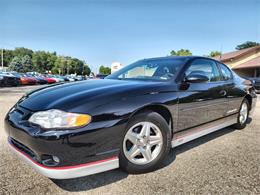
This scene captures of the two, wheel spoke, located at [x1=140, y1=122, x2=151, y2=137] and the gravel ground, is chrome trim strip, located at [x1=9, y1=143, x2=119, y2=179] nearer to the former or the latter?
the gravel ground

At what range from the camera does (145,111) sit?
2.41 m


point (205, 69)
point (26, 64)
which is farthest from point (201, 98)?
point (26, 64)

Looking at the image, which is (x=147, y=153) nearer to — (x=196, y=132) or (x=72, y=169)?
(x=72, y=169)

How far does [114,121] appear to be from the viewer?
82.3 inches

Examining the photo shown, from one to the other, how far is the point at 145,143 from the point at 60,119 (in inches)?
39.1

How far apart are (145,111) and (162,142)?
1.43 ft

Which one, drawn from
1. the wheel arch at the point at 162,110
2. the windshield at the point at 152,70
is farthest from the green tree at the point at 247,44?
the wheel arch at the point at 162,110

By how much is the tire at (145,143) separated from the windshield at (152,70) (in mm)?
733

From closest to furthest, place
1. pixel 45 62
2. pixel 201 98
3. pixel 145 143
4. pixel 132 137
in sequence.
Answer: pixel 132 137 < pixel 145 143 < pixel 201 98 < pixel 45 62

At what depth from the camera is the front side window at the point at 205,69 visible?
3167 millimetres

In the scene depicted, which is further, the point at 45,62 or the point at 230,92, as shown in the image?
the point at 45,62

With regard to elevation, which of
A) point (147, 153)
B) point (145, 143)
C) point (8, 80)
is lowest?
point (147, 153)

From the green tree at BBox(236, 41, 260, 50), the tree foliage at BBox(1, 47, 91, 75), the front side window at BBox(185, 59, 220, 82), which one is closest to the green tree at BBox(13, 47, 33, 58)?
the tree foliage at BBox(1, 47, 91, 75)

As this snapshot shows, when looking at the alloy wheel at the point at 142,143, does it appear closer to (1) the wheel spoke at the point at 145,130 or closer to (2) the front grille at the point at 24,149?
(1) the wheel spoke at the point at 145,130
